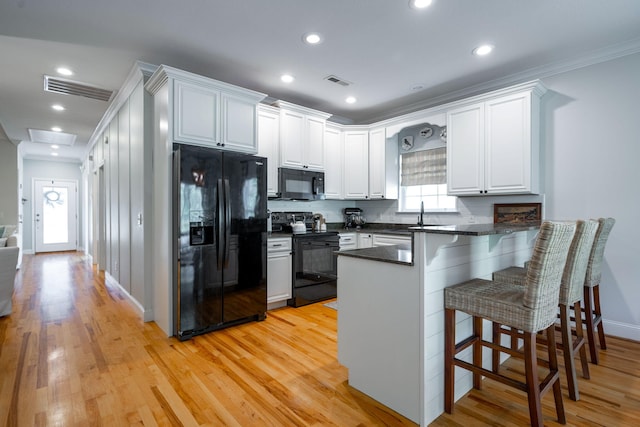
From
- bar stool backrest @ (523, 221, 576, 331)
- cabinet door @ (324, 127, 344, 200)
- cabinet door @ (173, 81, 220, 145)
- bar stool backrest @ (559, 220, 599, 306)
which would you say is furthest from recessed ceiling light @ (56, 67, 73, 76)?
bar stool backrest @ (559, 220, 599, 306)

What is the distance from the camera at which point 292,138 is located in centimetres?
420

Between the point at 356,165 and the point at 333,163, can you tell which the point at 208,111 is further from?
the point at 356,165

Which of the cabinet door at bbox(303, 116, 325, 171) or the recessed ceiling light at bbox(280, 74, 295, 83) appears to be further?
the cabinet door at bbox(303, 116, 325, 171)

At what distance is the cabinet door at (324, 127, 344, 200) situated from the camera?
4715 mm

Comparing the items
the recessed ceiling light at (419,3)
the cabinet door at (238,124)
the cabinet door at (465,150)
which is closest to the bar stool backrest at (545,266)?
the recessed ceiling light at (419,3)

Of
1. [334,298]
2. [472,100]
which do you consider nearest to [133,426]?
[334,298]

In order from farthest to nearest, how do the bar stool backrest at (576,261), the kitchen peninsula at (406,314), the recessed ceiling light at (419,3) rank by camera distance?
the recessed ceiling light at (419,3)
the bar stool backrest at (576,261)
the kitchen peninsula at (406,314)

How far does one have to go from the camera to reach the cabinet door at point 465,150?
142 inches

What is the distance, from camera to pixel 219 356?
260 centimetres

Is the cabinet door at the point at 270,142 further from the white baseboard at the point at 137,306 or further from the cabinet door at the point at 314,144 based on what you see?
the white baseboard at the point at 137,306

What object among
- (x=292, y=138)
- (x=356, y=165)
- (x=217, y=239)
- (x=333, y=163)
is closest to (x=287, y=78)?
(x=292, y=138)

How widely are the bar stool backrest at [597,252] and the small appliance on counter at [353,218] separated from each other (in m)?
3.14

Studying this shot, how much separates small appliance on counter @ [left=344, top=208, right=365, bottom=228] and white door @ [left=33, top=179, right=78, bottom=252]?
8602 mm

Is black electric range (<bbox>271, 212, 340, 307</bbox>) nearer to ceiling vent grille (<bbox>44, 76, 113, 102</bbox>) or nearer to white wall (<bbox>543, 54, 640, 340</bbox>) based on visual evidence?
white wall (<bbox>543, 54, 640, 340</bbox>)
